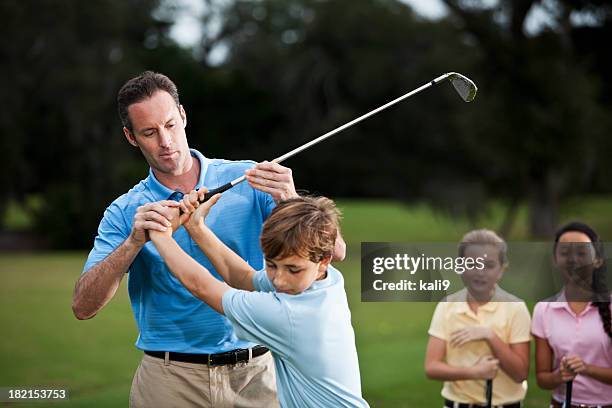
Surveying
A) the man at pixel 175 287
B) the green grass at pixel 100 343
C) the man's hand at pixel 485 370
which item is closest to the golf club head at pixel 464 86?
the man at pixel 175 287

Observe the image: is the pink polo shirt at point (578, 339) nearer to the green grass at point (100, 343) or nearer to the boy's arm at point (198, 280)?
the boy's arm at point (198, 280)

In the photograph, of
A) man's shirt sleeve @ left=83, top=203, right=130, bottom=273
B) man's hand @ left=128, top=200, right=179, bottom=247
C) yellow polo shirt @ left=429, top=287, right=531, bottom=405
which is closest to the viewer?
man's hand @ left=128, top=200, right=179, bottom=247

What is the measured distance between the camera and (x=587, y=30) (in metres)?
28.5

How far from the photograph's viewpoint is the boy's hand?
124 inches

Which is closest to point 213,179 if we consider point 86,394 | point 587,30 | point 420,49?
point 86,394

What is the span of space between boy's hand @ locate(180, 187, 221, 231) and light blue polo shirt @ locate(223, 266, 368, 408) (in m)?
0.35

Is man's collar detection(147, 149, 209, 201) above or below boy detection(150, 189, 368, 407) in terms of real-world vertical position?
above

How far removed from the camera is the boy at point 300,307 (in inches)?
111

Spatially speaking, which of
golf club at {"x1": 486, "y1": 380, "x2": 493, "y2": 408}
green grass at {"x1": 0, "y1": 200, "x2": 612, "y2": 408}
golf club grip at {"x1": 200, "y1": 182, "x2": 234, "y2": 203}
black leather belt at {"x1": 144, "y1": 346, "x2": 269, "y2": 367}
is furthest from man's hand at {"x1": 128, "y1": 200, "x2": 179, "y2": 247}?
green grass at {"x1": 0, "y1": 200, "x2": 612, "y2": 408}

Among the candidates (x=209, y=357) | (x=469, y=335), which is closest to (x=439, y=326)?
(x=469, y=335)

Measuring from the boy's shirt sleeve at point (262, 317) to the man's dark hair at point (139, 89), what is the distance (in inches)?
40.9

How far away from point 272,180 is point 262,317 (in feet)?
1.84

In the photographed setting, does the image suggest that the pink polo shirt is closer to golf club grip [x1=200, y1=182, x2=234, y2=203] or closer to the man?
the man

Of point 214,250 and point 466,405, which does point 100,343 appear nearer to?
point 466,405
